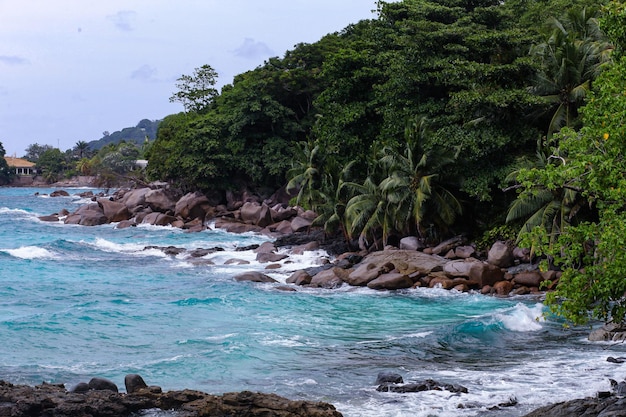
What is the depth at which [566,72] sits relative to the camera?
82.7ft

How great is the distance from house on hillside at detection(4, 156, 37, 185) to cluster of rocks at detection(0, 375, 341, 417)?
365 feet

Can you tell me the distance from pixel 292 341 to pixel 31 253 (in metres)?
20.6

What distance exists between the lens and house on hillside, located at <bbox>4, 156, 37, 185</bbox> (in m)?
114

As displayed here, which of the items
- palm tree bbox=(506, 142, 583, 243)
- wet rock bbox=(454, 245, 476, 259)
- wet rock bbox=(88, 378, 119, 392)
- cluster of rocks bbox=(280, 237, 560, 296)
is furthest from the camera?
wet rock bbox=(454, 245, 476, 259)

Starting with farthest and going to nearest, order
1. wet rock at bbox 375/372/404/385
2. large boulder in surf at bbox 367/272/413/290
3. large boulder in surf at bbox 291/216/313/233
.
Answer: large boulder in surf at bbox 291/216/313/233, large boulder in surf at bbox 367/272/413/290, wet rock at bbox 375/372/404/385

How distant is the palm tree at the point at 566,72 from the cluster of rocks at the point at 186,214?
51.4 feet

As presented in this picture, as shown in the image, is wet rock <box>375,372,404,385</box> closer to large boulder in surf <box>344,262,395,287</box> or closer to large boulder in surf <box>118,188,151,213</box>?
large boulder in surf <box>344,262,395,287</box>

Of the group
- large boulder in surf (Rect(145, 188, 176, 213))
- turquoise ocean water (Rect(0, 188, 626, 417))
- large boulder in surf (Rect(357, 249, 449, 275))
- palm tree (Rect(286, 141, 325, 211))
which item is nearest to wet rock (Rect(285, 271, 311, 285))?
turquoise ocean water (Rect(0, 188, 626, 417))

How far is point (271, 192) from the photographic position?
156 ft

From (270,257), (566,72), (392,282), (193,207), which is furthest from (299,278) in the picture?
(193,207)

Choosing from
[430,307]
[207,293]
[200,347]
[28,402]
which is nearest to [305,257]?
[207,293]

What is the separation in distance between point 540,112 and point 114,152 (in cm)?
8278

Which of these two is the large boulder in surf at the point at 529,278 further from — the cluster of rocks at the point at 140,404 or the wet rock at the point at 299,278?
the cluster of rocks at the point at 140,404

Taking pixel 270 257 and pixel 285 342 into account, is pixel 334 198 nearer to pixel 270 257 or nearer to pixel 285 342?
pixel 270 257
